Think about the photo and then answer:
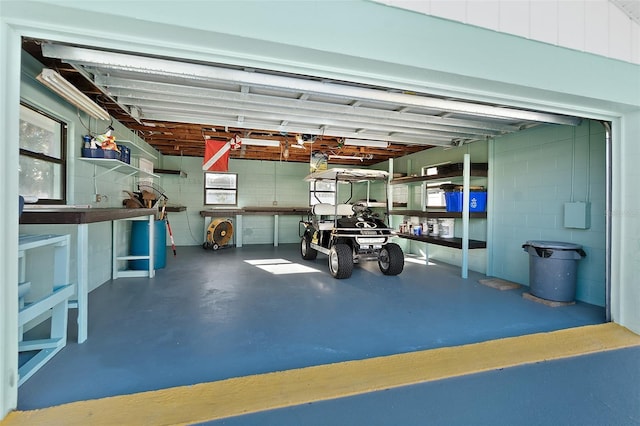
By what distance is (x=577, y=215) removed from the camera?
4.09 m

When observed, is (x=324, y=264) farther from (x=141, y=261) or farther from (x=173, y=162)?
(x=173, y=162)

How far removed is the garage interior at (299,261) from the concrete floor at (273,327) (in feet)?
0.07

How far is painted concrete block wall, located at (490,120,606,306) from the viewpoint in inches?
156

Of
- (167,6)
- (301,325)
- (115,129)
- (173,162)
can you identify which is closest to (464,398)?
(301,325)

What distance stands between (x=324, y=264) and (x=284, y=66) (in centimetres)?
496

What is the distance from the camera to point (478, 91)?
261 centimetres

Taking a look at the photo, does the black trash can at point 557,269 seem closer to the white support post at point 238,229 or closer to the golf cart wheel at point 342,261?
the golf cart wheel at point 342,261

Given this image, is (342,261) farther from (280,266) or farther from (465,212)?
(465,212)

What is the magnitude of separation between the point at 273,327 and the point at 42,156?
3087 millimetres

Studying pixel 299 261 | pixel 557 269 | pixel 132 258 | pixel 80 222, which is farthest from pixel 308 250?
pixel 80 222

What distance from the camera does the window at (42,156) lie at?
303cm

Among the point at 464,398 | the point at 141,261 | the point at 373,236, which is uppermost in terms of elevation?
the point at 373,236

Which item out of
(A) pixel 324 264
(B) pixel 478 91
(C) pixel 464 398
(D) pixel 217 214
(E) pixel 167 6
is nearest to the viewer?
(E) pixel 167 6

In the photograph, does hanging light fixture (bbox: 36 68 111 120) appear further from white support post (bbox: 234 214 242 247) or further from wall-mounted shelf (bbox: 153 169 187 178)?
white support post (bbox: 234 214 242 247)
